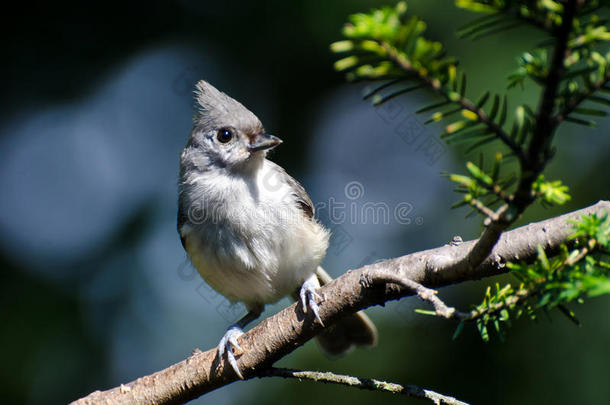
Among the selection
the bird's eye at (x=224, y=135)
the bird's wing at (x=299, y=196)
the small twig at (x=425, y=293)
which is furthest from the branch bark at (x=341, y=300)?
the bird's eye at (x=224, y=135)

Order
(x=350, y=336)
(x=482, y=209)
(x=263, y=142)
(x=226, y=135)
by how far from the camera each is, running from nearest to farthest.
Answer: (x=482, y=209)
(x=263, y=142)
(x=226, y=135)
(x=350, y=336)

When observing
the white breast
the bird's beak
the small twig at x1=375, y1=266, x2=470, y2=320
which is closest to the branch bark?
the small twig at x1=375, y1=266, x2=470, y2=320

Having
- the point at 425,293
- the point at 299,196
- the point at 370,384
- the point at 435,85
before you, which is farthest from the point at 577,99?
the point at 299,196

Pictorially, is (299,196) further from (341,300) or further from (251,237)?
(341,300)

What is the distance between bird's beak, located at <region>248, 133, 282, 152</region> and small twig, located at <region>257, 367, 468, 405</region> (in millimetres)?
1610

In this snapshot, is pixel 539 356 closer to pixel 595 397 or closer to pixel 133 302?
pixel 595 397

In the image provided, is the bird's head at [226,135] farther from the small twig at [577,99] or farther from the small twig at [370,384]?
the small twig at [577,99]

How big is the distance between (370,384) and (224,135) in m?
2.30

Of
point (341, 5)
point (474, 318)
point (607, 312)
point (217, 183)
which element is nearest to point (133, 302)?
point (217, 183)

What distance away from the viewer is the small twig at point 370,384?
2.05m

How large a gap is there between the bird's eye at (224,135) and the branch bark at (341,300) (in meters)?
1.68

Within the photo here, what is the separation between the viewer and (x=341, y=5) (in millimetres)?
4270

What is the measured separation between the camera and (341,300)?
2.32 m

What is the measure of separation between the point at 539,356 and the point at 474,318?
2.51m
